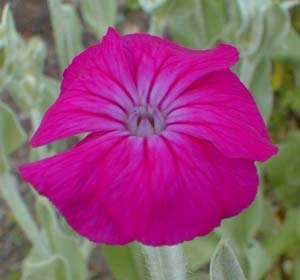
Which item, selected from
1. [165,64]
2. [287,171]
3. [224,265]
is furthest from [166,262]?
[287,171]

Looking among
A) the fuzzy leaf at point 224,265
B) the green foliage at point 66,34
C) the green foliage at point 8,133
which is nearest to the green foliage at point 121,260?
the green foliage at point 8,133

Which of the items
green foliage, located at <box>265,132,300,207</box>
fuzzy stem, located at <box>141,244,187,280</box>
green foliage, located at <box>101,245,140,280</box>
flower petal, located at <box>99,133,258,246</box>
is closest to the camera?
flower petal, located at <box>99,133,258,246</box>

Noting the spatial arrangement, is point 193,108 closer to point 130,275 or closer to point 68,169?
point 68,169

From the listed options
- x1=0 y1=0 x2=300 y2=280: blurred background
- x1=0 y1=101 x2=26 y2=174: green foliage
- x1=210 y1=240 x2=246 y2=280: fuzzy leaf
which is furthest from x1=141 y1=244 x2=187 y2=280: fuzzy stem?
x1=0 y1=101 x2=26 y2=174: green foliage

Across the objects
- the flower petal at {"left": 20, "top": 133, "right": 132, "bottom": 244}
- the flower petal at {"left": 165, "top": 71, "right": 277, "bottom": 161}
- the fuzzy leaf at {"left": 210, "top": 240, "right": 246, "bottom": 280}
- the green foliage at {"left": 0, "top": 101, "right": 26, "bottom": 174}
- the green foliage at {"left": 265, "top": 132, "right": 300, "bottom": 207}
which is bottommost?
the green foliage at {"left": 265, "top": 132, "right": 300, "bottom": 207}

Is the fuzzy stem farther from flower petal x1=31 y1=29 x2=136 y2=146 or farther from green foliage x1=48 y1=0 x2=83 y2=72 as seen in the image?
green foliage x1=48 y1=0 x2=83 y2=72
